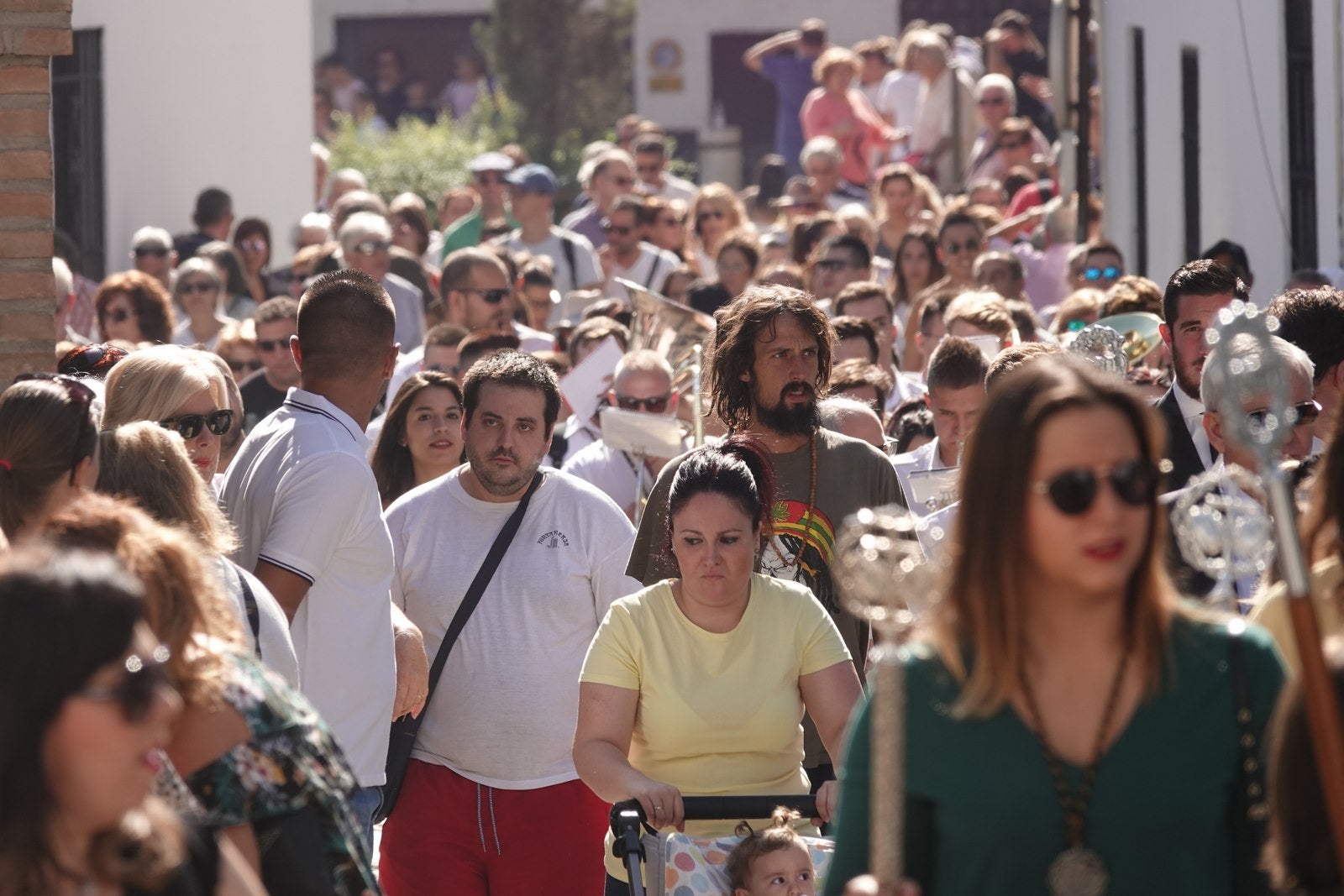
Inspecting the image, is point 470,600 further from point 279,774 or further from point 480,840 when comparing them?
point 279,774

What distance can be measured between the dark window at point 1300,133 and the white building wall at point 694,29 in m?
22.6

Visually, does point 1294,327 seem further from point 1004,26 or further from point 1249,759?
point 1004,26

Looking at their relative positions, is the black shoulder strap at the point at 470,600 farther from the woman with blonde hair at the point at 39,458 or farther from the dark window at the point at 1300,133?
the dark window at the point at 1300,133

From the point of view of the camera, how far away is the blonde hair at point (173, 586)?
11.8 ft

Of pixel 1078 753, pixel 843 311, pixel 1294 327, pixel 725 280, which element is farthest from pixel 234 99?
pixel 1078 753

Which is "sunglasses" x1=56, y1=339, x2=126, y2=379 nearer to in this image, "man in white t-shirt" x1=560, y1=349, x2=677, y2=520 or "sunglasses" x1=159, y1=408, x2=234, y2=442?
"sunglasses" x1=159, y1=408, x2=234, y2=442

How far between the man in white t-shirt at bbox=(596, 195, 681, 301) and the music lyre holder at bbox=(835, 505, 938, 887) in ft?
35.4

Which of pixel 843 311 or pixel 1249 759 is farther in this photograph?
pixel 843 311

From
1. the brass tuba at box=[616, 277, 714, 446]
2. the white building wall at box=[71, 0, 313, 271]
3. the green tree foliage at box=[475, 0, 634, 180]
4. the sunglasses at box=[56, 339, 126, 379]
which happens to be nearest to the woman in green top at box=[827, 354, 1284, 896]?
the sunglasses at box=[56, 339, 126, 379]

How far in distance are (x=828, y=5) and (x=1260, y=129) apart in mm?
22449

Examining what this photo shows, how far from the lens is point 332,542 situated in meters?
5.58

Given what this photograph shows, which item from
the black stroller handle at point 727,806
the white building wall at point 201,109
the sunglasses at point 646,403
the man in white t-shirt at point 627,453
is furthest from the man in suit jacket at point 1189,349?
the white building wall at point 201,109

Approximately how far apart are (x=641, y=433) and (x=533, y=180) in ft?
20.9

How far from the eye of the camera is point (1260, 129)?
1237 cm
